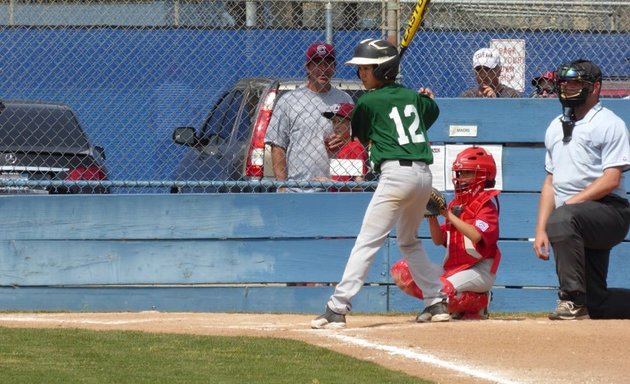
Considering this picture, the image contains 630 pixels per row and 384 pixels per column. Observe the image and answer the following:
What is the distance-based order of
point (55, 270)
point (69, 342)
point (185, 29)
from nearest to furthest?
1. point (69, 342)
2. point (55, 270)
3. point (185, 29)

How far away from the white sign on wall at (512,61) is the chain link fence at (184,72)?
0.01 meters

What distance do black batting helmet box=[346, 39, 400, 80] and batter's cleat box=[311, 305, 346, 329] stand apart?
1.50 meters

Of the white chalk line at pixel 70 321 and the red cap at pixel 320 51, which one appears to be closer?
the white chalk line at pixel 70 321

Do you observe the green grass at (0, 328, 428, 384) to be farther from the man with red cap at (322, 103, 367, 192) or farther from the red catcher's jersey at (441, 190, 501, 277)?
the man with red cap at (322, 103, 367, 192)

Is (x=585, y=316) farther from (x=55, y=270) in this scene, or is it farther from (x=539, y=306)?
(x=55, y=270)

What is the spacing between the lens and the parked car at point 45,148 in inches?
404

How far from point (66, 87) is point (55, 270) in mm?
1976

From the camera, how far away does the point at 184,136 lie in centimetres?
1000

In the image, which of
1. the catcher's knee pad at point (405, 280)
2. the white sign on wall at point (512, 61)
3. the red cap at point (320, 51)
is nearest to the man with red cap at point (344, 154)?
the red cap at point (320, 51)

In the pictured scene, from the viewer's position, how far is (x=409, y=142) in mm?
7629

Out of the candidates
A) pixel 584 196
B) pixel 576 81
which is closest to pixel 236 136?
pixel 576 81

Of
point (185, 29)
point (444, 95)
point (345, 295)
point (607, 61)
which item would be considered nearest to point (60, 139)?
point (185, 29)

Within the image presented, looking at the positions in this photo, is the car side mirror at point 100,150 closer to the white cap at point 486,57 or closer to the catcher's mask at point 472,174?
→ the white cap at point 486,57

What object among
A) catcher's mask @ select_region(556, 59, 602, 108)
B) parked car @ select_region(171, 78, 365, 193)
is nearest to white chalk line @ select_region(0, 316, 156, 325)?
parked car @ select_region(171, 78, 365, 193)
